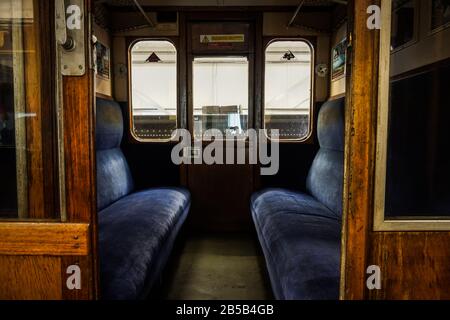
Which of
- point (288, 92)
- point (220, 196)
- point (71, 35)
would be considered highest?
point (288, 92)

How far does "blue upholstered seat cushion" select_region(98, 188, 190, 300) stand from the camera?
1685 millimetres

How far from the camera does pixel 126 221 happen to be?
2.61m

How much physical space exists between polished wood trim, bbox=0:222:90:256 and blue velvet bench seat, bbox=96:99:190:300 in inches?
14.9

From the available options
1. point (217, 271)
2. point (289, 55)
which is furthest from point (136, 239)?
point (289, 55)

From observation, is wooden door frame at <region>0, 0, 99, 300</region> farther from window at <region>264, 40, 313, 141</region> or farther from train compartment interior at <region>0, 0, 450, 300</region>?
window at <region>264, 40, 313, 141</region>

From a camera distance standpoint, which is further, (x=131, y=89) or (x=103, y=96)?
(x=131, y=89)

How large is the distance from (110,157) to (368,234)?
117 inches

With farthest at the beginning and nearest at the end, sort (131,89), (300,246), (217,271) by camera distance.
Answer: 1. (131,89)
2. (217,271)
3. (300,246)

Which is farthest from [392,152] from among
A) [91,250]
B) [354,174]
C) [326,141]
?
[326,141]

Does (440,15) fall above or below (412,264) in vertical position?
above

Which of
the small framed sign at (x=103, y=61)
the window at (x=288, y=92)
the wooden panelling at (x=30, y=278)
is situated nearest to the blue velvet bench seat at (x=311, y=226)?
the window at (x=288, y=92)

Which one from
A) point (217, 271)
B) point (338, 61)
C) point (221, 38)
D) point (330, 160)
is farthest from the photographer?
point (221, 38)

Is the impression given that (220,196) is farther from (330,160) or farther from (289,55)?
(289,55)
